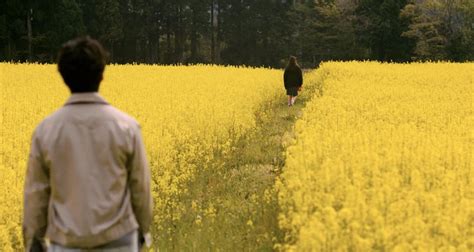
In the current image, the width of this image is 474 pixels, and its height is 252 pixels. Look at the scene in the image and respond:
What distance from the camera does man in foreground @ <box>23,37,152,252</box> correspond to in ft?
9.93

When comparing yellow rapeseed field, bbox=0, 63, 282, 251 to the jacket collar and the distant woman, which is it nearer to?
the distant woman

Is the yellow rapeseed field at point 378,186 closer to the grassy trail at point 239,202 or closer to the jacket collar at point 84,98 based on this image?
the grassy trail at point 239,202

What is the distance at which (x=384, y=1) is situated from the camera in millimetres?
53750

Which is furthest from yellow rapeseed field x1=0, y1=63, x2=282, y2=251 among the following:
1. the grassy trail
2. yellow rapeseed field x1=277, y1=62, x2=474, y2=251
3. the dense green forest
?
the dense green forest

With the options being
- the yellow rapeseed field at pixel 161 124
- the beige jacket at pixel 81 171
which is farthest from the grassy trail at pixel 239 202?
the beige jacket at pixel 81 171

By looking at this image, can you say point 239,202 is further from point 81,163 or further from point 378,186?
point 81,163

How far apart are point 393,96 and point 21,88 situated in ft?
35.0

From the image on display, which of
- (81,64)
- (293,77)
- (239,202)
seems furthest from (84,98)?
(293,77)

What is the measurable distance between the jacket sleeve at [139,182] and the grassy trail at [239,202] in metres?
2.39

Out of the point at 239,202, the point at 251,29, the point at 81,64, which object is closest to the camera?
the point at 81,64

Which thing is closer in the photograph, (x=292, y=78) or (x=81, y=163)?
(x=81, y=163)

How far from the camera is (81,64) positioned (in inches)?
118

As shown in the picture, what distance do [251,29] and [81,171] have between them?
222 ft

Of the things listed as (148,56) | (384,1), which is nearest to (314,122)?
(384,1)
